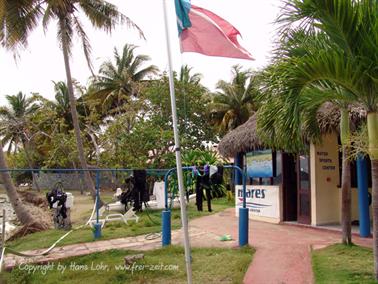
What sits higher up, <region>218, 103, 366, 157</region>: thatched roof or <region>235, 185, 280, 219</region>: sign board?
<region>218, 103, 366, 157</region>: thatched roof

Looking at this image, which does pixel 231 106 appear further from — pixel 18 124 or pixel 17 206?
pixel 17 206

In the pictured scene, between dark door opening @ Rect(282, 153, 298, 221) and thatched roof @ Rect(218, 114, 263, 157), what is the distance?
35.9 inches

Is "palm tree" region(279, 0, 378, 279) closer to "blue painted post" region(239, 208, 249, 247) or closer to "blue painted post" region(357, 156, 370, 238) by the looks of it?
"blue painted post" region(239, 208, 249, 247)

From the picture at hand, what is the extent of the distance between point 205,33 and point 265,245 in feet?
15.7

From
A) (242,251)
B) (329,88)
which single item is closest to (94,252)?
(242,251)

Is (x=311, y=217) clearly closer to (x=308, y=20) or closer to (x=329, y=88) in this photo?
(x=329, y=88)

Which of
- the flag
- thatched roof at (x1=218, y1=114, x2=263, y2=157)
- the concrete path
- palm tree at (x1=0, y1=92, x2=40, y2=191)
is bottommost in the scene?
the concrete path

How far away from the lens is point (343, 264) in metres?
6.49

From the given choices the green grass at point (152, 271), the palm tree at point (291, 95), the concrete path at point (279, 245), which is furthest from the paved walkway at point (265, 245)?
the palm tree at point (291, 95)

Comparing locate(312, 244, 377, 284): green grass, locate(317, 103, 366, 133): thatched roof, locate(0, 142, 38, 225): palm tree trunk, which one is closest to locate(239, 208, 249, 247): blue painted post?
locate(312, 244, 377, 284): green grass

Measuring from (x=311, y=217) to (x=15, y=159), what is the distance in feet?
115

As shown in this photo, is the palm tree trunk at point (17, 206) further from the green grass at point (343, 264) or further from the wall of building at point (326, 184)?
the green grass at point (343, 264)

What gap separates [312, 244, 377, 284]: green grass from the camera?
573 cm

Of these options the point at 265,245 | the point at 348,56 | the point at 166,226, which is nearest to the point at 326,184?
the point at 265,245
